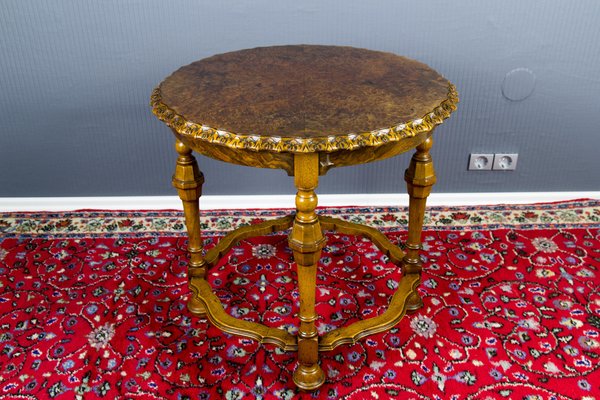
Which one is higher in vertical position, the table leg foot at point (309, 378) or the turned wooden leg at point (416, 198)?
the turned wooden leg at point (416, 198)

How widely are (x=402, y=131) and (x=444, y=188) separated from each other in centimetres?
134

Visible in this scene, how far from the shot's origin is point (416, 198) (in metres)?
1.97

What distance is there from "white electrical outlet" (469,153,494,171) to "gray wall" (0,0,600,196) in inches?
1.1

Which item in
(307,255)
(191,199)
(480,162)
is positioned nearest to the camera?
(307,255)

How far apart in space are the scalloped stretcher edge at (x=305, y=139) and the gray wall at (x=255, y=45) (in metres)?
0.94

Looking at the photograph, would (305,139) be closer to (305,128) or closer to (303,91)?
(305,128)

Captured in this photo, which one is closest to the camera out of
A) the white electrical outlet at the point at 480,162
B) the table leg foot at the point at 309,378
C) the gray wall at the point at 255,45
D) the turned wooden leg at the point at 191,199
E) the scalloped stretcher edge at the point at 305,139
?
the scalloped stretcher edge at the point at 305,139

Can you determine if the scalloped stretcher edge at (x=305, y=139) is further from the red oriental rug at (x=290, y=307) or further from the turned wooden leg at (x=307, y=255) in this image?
the red oriental rug at (x=290, y=307)

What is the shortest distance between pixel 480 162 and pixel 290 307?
3.87ft

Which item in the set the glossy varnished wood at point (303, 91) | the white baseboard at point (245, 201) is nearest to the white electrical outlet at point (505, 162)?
the white baseboard at point (245, 201)

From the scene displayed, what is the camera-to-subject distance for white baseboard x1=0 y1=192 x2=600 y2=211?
9.02ft

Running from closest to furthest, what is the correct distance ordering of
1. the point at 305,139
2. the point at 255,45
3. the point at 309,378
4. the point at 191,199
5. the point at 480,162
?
1. the point at 305,139
2. the point at 309,378
3. the point at 191,199
4. the point at 255,45
5. the point at 480,162

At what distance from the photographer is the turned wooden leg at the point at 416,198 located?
6.22 feet

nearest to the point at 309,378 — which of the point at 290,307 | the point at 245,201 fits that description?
the point at 290,307
